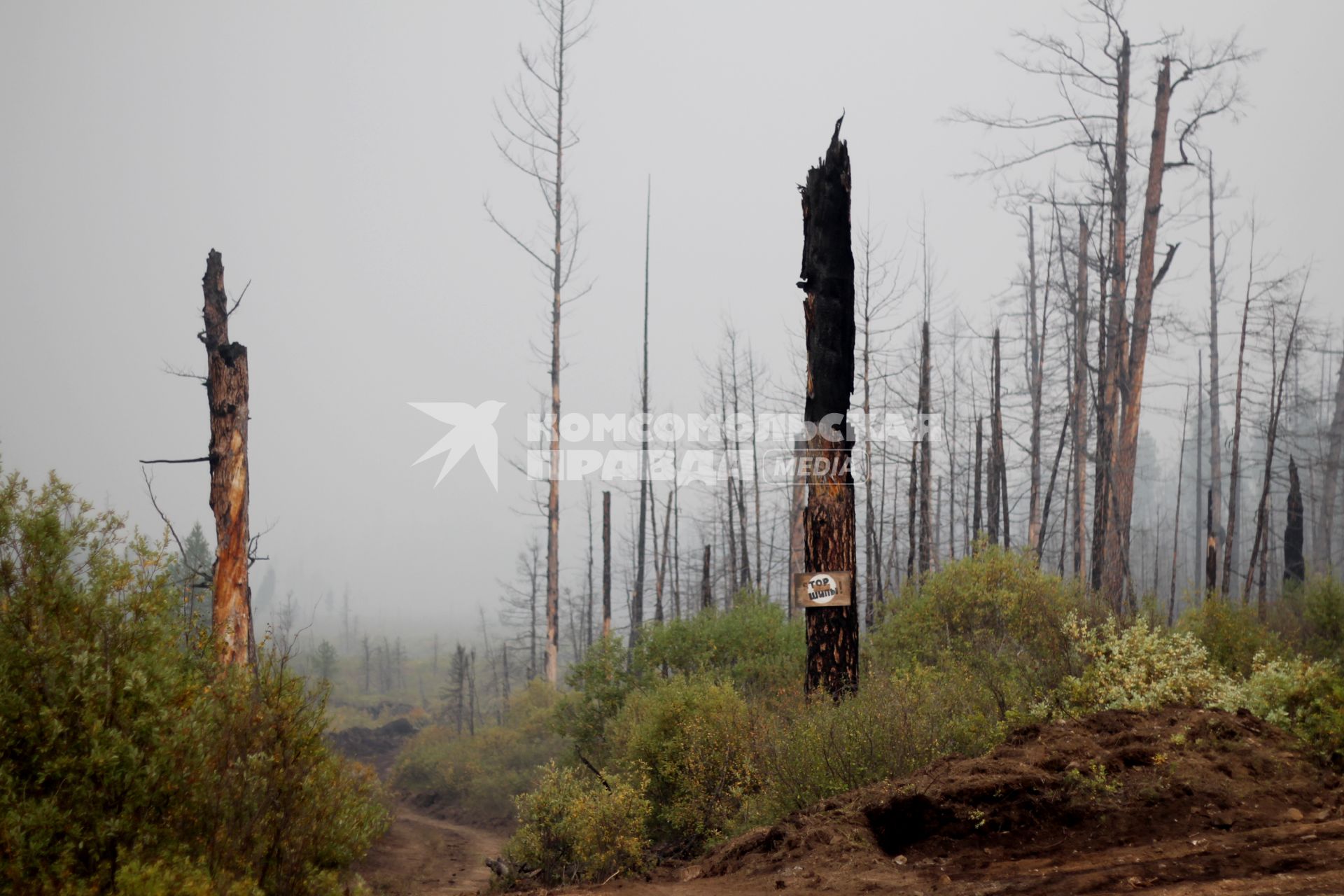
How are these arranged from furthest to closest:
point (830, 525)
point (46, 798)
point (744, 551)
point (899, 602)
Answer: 1. point (744, 551)
2. point (899, 602)
3. point (830, 525)
4. point (46, 798)

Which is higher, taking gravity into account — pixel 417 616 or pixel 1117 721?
pixel 1117 721

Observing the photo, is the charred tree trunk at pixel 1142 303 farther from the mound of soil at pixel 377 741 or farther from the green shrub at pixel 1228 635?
the mound of soil at pixel 377 741

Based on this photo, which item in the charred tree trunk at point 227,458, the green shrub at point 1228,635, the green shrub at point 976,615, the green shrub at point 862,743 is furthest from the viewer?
the green shrub at point 976,615

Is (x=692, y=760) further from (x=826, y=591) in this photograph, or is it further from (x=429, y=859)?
(x=429, y=859)

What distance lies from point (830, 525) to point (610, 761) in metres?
4.78

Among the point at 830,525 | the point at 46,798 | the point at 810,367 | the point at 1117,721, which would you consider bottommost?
the point at 1117,721

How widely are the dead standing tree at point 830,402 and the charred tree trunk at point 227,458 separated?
6258 mm

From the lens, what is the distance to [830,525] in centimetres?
920

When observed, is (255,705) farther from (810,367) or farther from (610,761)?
(610,761)

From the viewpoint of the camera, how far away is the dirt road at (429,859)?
1220 cm

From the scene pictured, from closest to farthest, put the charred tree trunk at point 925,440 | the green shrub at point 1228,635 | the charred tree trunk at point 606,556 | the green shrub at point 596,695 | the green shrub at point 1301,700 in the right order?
the green shrub at point 1301,700 < the green shrub at point 1228,635 < the green shrub at point 596,695 < the charred tree trunk at point 925,440 < the charred tree trunk at point 606,556

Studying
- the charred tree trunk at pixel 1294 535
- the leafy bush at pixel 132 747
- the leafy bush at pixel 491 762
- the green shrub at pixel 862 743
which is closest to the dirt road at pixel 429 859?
the leafy bush at pixel 491 762

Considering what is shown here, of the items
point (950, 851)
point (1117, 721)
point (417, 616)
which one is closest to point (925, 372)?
point (1117, 721)

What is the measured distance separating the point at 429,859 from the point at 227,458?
9060 mm
